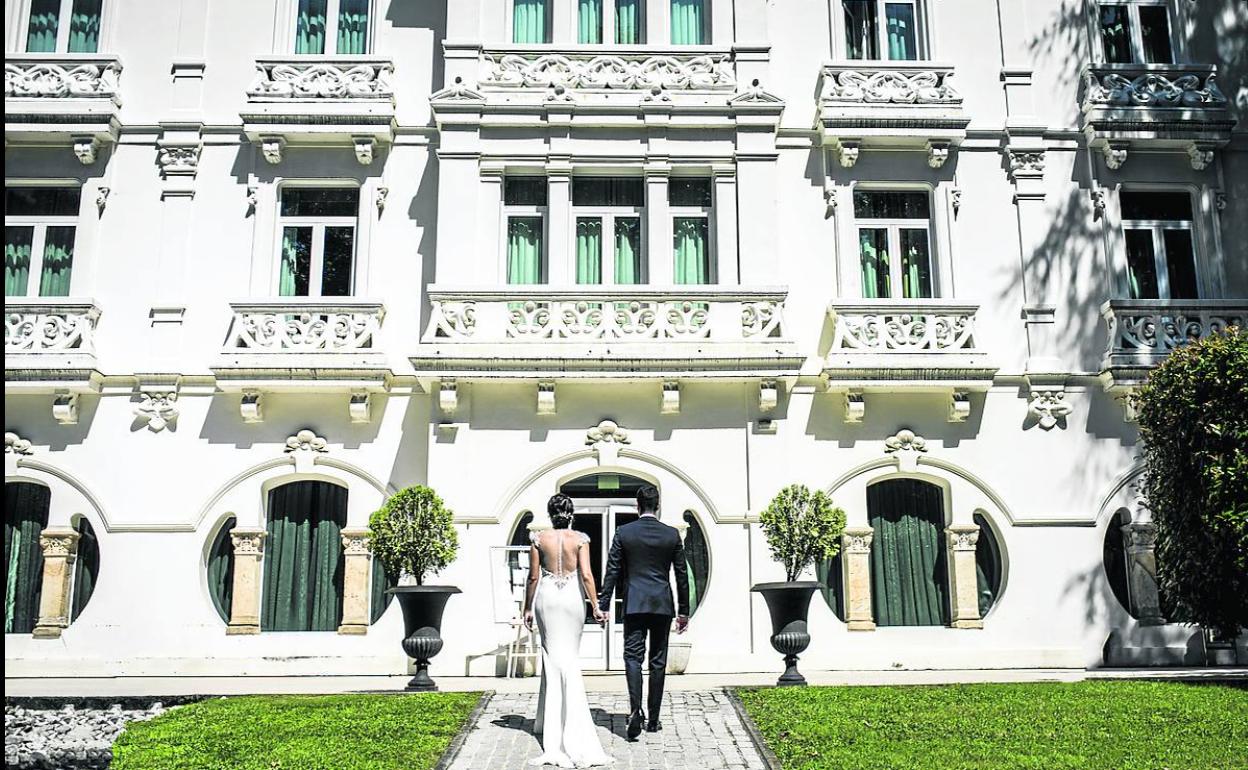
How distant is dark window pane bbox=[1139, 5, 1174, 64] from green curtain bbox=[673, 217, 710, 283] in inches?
328

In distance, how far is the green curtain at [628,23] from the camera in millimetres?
18453

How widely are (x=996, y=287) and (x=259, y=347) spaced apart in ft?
37.9

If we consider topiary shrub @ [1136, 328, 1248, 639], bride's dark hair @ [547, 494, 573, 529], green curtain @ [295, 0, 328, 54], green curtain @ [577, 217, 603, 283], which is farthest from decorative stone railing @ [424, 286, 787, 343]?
bride's dark hair @ [547, 494, 573, 529]

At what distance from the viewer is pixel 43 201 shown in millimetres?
18062

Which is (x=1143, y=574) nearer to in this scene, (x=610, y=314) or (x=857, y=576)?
(x=857, y=576)

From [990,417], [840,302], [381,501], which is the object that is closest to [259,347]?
[381,501]

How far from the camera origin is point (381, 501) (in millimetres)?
17000

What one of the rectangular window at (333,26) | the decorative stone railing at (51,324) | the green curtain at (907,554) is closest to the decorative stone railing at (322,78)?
the rectangular window at (333,26)

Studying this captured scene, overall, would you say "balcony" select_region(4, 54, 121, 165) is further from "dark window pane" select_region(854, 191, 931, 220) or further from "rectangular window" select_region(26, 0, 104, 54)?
"dark window pane" select_region(854, 191, 931, 220)

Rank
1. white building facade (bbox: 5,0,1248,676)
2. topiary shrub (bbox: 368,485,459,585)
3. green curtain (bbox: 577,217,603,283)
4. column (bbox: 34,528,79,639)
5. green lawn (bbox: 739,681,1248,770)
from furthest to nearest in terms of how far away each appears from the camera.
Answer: green curtain (bbox: 577,217,603,283)
white building facade (bbox: 5,0,1248,676)
column (bbox: 34,528,79,639)
topiary shrub (bbox: 368,485,459,585)
green lawn (bbox: 739,681,1248,770)

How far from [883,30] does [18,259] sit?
48.1 ft

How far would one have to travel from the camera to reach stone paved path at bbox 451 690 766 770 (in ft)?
28.7

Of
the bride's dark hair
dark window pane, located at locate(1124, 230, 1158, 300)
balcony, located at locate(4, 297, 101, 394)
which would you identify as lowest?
the bride's dark hair

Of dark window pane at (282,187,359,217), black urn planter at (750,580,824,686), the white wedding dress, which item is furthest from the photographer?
dark window pane at (282,187,359,217)
